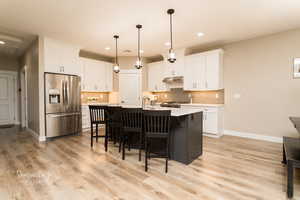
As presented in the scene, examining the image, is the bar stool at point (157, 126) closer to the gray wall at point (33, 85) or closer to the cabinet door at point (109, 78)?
the gray wall at point (33, 85)

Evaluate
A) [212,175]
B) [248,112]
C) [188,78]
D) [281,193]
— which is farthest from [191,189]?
[188,78]

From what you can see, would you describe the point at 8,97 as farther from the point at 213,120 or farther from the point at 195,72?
the point at 213,120

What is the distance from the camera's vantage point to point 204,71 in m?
4.71

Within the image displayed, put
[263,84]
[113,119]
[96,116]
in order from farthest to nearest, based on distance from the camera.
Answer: [263,84] → [96,116] → [113,119]

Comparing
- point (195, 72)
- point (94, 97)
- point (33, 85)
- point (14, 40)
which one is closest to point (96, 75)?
point (94, 97)

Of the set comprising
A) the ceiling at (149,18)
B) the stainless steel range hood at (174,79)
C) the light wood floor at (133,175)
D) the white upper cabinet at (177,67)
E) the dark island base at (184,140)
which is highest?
the ceiling at (149,18)

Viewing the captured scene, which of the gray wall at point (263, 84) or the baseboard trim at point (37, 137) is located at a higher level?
the gray wall at point (263, 84)

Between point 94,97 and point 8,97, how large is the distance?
11.3 feet

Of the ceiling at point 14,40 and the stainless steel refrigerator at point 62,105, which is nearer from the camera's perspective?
the ceiling at point 14,40

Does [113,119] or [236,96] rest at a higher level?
[236,96]

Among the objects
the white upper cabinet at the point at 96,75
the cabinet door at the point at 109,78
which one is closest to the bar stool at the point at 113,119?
the white upper cabinet at the point at 96,75

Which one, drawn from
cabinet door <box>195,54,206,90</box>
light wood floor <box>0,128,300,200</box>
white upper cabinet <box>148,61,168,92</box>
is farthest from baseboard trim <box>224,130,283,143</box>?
white upper cabinet <box>148,61,168,92</box>

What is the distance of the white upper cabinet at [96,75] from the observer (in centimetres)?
529

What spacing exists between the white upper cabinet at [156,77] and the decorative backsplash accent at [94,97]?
1.86m
